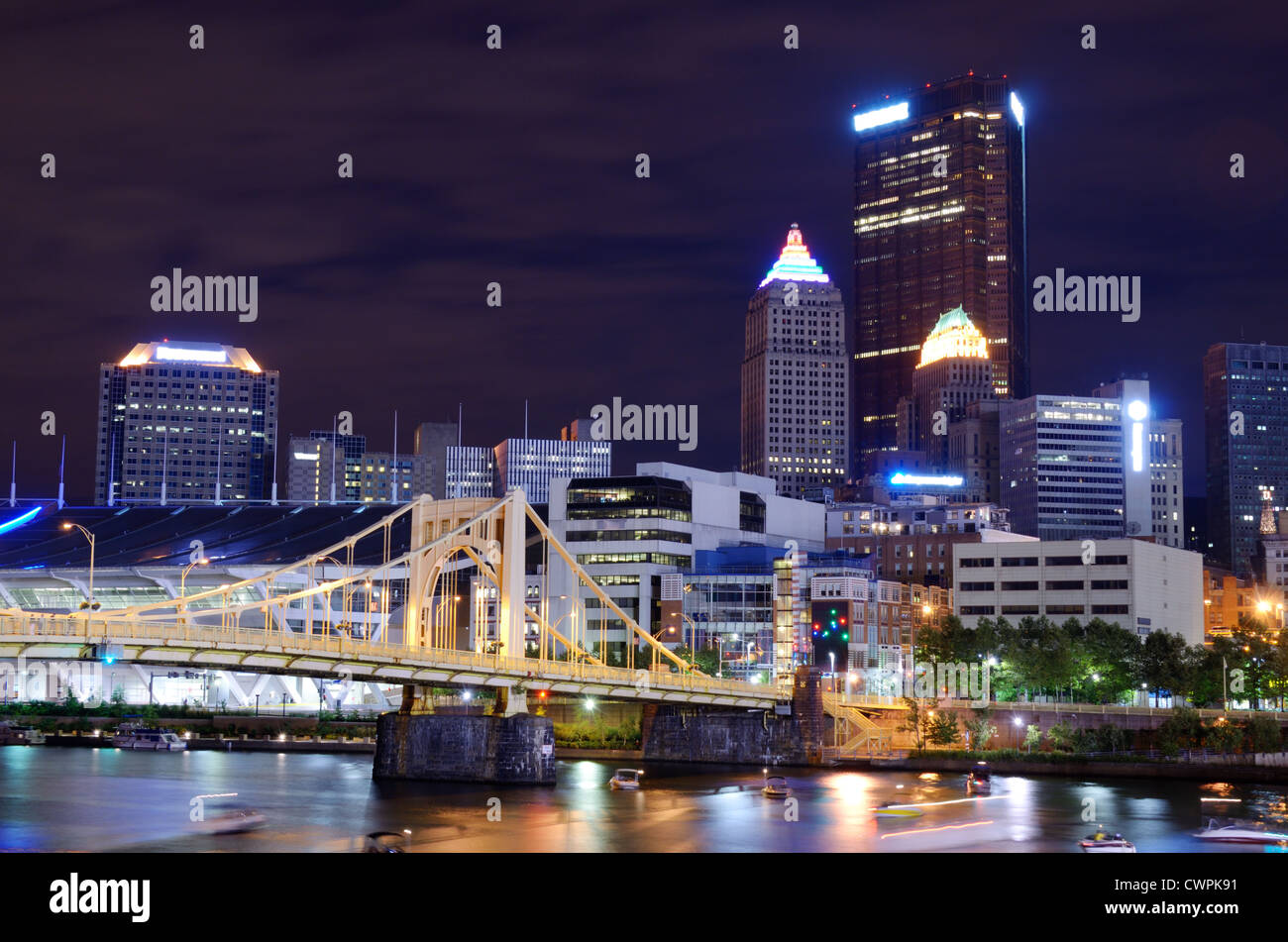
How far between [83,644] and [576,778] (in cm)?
3522

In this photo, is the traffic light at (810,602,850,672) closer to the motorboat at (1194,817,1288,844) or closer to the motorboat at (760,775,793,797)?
the motorboat at (760,775,793,797)

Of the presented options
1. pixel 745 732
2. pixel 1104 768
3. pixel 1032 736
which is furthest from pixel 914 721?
pixel 1104 768

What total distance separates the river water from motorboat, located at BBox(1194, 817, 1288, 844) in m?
0.87

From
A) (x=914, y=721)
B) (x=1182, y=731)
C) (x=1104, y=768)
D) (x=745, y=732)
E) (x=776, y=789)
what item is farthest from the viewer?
(x=914, y=721)

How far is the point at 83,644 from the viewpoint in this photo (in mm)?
60906

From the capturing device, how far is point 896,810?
71.9m

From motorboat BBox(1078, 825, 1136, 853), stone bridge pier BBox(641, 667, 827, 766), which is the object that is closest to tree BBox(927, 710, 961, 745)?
stone bridge pier BBox(641, 667, 827, 766)

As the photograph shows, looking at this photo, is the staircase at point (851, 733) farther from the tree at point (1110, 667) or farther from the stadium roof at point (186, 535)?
the stadium roof at point (186, 535)

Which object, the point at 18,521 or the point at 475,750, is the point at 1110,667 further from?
the point at 18,521

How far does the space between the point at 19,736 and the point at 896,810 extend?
8239 centimetres

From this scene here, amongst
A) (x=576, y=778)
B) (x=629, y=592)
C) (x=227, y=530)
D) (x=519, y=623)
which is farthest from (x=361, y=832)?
(x=227, y=530)

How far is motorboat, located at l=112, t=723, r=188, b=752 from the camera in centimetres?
11788

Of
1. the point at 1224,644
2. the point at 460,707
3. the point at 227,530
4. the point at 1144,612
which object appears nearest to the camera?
the point at 1224,644

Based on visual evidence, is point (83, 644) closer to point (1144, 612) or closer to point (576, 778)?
point (576, 778)
